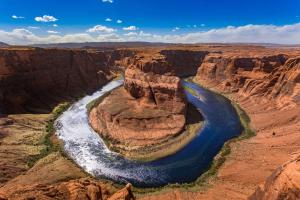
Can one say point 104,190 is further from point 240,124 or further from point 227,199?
point 240,124

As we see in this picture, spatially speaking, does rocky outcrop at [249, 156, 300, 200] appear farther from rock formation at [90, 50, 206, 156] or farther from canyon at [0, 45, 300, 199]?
rock formation at [90, 50, 206, 156]

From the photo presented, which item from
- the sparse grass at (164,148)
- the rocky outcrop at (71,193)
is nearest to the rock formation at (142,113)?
the sparse grass at (164,148)

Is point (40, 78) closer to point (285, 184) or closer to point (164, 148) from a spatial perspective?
point (164, 148)

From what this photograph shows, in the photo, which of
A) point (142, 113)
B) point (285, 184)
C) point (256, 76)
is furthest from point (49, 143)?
point (256, 76)

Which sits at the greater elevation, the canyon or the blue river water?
the canyon

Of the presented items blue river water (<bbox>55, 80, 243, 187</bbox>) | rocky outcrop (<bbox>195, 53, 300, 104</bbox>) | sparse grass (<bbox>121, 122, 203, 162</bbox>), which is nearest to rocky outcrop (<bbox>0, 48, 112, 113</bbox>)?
blue river water (<bbox>55, 80, 243, 187</bbox>)

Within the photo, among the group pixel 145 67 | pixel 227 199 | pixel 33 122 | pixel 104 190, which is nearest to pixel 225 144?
pixel 227 199
